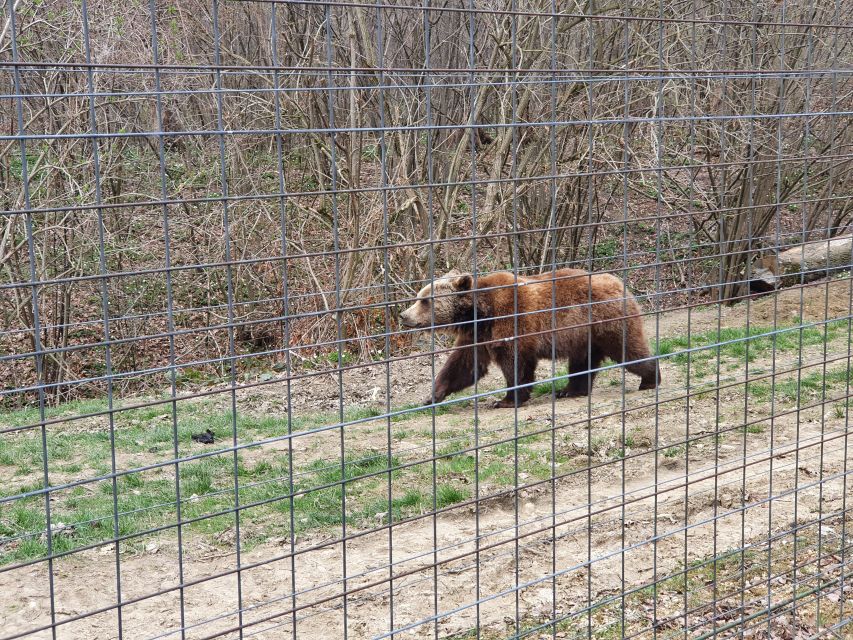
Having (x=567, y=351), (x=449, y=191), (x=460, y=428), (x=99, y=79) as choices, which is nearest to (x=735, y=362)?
(x=567, y=351)

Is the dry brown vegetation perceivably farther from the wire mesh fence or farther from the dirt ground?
the dirt ground

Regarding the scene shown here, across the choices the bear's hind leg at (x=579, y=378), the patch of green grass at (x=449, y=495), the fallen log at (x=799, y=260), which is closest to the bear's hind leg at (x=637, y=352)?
the bear's hind leg at (x=579, y=378)

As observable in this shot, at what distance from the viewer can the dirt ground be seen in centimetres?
423

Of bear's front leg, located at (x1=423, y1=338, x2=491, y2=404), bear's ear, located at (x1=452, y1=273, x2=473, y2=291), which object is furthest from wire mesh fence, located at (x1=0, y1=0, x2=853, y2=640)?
bear's ear, located at (x1=452, y1=273, x2=473, y2=291)

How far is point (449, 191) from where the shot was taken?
37.8 ft

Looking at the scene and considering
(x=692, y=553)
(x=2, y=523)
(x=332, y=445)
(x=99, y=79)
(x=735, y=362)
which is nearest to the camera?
(x=692, y=553)

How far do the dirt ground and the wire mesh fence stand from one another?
3 cm

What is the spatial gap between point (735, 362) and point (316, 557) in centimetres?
542

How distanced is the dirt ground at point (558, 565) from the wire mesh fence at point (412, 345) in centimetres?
3

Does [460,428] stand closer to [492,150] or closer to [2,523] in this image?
[2,523]

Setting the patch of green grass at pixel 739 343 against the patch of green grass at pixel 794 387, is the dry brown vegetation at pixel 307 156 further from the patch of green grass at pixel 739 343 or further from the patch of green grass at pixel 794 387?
the patch of green grass at pixel 794 387

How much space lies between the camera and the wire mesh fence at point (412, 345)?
3342 millimetres

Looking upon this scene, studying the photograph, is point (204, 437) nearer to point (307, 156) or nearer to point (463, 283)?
point (463, 283)

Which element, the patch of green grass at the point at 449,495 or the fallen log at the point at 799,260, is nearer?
the patch of green grass at the point at 449,495
